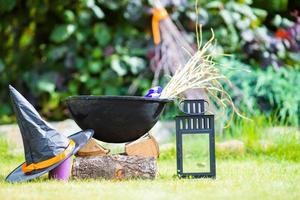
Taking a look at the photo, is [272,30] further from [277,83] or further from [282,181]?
[282,181]

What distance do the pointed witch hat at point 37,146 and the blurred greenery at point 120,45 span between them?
9.83ft

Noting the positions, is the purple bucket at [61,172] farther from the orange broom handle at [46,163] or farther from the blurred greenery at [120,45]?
the blurred greenery at [120,45]

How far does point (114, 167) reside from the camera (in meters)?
3.28

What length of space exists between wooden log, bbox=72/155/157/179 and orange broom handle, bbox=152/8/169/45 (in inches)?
109

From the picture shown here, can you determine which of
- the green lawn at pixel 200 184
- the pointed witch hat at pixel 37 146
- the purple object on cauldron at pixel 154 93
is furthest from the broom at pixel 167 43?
the pointed witch hat at pixel 37 146

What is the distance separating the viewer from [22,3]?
22.4ft

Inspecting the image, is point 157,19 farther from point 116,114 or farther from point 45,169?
point 45,169

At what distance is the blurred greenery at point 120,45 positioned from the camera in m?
6.32

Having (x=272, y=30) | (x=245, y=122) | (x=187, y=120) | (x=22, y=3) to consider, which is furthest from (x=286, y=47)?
(x=187, y=120)

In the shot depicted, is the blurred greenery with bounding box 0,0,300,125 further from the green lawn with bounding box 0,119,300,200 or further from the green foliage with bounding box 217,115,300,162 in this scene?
the green lawn with bounding box 0,119,300,200

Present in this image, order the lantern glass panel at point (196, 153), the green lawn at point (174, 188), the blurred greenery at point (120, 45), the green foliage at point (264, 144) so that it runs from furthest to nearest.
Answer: the blurred greenery at point (120, 45) → the green foliage at point (264, 144) → the lantern glass panel at point (196, 153) → the green lawn at point (174, 188)

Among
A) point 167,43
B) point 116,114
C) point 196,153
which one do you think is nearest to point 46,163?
point 116,114

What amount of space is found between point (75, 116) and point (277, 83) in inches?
120

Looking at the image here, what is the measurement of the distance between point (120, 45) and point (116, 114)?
3263mm
